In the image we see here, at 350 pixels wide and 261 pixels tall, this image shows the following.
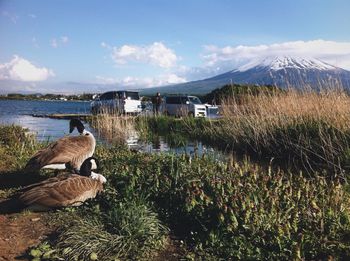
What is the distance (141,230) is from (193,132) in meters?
16.6

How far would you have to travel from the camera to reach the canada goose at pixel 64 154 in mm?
7602

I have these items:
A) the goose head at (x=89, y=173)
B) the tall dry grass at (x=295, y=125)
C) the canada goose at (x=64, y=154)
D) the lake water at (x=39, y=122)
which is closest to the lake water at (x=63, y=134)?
the lake water at (x=39, y=122)

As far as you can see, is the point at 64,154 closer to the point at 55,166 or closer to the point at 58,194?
the point at 55,166

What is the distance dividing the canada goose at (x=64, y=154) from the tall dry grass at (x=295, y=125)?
→ 601 centimetres

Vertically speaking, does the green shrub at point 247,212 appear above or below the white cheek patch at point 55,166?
below

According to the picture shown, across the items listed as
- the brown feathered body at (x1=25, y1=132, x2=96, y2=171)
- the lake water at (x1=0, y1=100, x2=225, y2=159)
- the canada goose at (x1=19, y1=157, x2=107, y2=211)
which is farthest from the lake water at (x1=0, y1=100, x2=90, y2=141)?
the canada goose at (x1=19, y1=157, x2=107, y2=211)

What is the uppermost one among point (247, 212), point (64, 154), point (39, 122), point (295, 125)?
point (64, 154)

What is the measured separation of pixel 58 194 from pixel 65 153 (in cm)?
190

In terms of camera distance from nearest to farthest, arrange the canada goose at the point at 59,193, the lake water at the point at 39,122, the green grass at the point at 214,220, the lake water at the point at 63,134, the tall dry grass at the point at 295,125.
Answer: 1. the green grass at the point at 214,220
2. the canada goose at the point at 59,193
3. the tall dry grass at the point at 295,125
4. the lake water at the point at 63,134
5. the lake water at the point at 39,122

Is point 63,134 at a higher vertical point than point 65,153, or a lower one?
lower

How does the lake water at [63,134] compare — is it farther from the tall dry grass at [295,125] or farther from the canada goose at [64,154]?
the canada goose at [64,154]

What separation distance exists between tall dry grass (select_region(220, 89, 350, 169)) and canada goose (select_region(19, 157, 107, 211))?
22.5 ft

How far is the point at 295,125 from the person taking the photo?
14.4m

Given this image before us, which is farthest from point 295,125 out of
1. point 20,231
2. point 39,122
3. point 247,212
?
point 39,122
